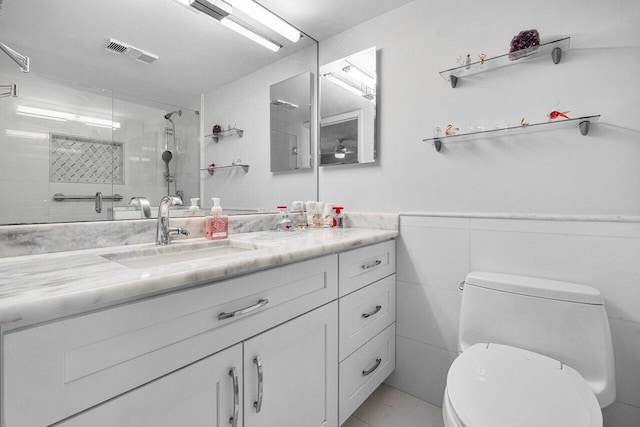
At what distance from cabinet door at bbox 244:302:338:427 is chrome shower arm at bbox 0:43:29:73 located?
1.09 metres

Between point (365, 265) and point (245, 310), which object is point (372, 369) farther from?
point (245, 310)

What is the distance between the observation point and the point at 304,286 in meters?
1.06

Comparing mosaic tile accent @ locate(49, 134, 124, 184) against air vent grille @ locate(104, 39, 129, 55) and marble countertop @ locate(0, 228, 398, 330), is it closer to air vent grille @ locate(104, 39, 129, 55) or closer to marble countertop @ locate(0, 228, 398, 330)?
marble countertop @ locate(0, 228, 398, 330)

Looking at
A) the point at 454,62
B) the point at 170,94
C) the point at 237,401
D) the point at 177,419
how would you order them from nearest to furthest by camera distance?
the point at 177,419 → the point at 237,401 → the point at 170,94 → the point at 454,62

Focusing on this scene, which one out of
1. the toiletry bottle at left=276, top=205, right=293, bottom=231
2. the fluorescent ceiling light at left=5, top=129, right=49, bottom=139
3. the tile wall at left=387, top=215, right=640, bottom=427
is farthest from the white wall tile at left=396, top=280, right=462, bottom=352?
the fluorescent ceiling light at left=5, top=129, right=49, bottom=139

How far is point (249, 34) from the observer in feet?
5.38

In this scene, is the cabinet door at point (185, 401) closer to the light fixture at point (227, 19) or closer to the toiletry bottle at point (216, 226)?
the toiletry bottle at point (216, 226)

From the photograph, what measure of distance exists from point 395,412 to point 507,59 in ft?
5.90

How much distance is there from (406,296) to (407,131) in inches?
36.8

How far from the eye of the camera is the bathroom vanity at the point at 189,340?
52cm

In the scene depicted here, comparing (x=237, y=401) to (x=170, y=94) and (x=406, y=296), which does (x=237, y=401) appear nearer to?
(x=406, y=296)

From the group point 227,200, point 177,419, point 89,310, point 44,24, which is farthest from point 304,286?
point 44,24

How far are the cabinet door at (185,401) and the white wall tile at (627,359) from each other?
1.41 m

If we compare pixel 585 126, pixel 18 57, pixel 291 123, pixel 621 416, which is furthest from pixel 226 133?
pixel 621 416
